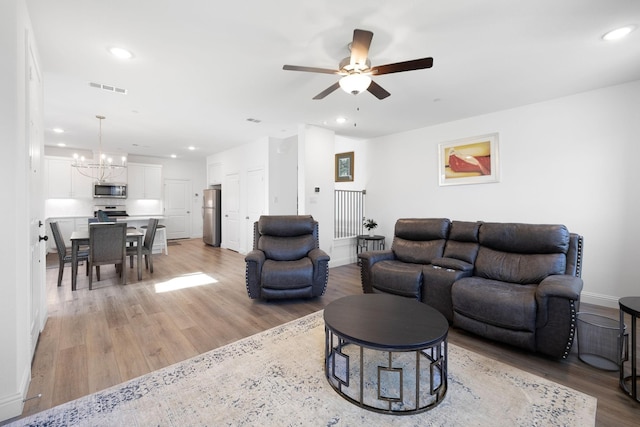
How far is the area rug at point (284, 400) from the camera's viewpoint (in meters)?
1.56

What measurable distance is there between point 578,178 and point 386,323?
3.58 meters

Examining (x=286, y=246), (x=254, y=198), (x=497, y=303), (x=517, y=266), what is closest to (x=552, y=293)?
(x=497, y=303)

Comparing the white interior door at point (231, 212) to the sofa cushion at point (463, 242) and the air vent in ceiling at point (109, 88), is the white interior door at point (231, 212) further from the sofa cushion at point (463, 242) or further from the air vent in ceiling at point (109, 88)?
the sofa cushion at point (463, 242)

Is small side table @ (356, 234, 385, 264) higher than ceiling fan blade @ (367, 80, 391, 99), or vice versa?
ceiling fan blade @ (367, 80, 391, 99)

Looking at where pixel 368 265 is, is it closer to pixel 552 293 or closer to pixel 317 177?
pixel 552 293

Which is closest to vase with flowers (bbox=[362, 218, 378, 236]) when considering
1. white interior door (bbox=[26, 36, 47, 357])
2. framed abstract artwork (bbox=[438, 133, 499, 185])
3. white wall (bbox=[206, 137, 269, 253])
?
framed abstract artwork (bbox=[438, 133, 499, 185])

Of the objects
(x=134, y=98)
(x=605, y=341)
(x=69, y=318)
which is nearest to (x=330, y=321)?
(x=605, y=341)

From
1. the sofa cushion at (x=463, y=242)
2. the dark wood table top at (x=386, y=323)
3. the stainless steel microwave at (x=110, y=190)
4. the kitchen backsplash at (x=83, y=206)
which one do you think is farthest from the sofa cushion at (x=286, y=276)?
the kitchen backsplash at (x=83, y=206)

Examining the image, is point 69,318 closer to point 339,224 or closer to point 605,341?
point 339,224

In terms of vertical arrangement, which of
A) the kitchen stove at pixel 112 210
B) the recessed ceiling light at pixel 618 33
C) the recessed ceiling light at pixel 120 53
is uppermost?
the recessed ceiling light at pixel 120 53

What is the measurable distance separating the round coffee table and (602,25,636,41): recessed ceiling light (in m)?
2.72

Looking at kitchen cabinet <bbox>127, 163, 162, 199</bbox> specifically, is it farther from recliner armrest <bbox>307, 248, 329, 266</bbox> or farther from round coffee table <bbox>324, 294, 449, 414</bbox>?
round coffee table <bbox>324, 294, 449, 414</bbox>

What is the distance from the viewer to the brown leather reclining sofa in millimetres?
2197

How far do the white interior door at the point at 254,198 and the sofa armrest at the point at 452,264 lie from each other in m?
4.08
